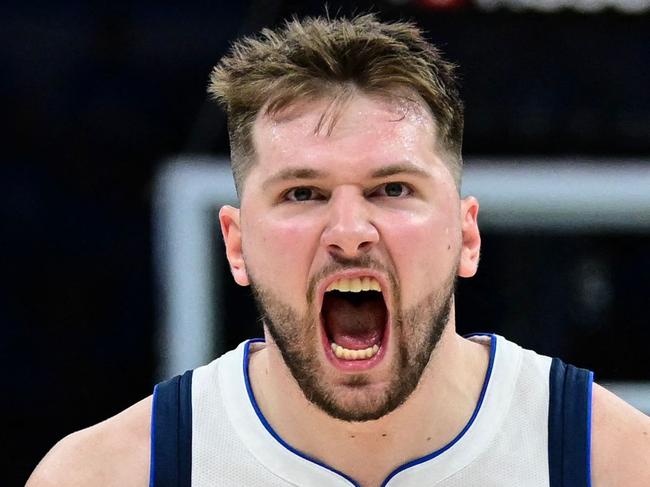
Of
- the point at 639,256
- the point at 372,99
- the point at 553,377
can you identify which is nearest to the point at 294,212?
the point at 372,99

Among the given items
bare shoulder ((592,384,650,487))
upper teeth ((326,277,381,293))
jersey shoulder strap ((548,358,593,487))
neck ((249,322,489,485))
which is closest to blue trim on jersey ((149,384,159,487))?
neck ((249,322,489,485))

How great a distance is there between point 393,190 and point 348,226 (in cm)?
19

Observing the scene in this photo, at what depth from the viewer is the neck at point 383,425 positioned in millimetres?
3176

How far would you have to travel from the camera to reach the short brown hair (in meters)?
3.04

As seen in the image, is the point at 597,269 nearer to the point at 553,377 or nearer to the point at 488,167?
the point at 488,167

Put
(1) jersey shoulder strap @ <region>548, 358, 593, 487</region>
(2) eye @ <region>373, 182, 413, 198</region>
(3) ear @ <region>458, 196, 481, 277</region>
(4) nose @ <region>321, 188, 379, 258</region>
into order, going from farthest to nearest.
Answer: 1. (3) ear @ <region>458, 196, 481, 277</region>
2. (1) jersey shoulder strap @ <region>548, 358, 593, 487</region>
3. (2) eye @ <region>373, 182, 413, 198</region>
4. (4) nose @ <region>321, 188, 379, 258</region>

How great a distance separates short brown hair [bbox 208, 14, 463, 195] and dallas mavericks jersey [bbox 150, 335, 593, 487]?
22.7 inches

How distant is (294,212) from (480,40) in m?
2.97

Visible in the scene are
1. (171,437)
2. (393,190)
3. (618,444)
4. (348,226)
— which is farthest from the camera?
(171,437)

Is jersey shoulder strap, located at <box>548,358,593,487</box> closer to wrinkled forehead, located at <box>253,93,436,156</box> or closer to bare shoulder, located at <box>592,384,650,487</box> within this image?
bare shoulder, located at <box>592,384,650,487</box>

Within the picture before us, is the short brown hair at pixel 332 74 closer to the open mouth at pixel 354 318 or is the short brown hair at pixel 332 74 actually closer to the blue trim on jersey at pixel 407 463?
the open mouth at pixel 354 318

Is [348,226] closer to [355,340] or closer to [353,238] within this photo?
[353,238]

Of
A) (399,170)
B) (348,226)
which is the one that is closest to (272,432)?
(348,226)

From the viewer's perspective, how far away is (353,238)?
2863 mm
